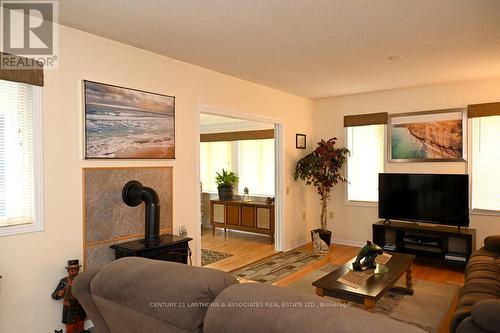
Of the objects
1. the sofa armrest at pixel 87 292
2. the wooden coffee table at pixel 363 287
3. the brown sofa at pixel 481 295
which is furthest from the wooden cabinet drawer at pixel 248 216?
the sofa armrest at pixel 87 292

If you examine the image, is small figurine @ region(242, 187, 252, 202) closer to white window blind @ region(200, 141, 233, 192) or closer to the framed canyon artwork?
white window blind @ region(200, 141, 233, 192)

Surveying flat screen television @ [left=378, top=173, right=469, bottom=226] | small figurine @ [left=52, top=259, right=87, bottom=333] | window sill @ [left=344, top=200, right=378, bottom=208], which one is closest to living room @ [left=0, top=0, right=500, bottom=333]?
small figurine @ [left=52, top=259, right=87, bottom=333]

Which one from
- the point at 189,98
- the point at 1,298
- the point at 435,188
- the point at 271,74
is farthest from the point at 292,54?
the point at 1,298

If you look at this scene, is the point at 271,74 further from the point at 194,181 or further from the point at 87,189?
the point at 87,189

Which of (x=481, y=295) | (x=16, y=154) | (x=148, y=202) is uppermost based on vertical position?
(x=16, y=154)

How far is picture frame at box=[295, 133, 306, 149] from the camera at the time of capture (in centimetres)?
A: 564

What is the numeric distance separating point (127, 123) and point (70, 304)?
1.57 m

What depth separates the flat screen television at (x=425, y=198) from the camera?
4.41m

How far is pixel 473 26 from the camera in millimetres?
2727

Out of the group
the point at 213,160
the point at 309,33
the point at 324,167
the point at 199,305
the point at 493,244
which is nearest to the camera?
the point at 199,305

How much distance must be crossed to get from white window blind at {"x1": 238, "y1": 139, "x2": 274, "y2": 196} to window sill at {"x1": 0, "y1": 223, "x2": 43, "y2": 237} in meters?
4.68

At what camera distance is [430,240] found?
455 centimetres

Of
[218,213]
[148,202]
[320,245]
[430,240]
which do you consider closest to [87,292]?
[148,202]

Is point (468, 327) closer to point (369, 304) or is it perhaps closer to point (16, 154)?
point (369, 304)
